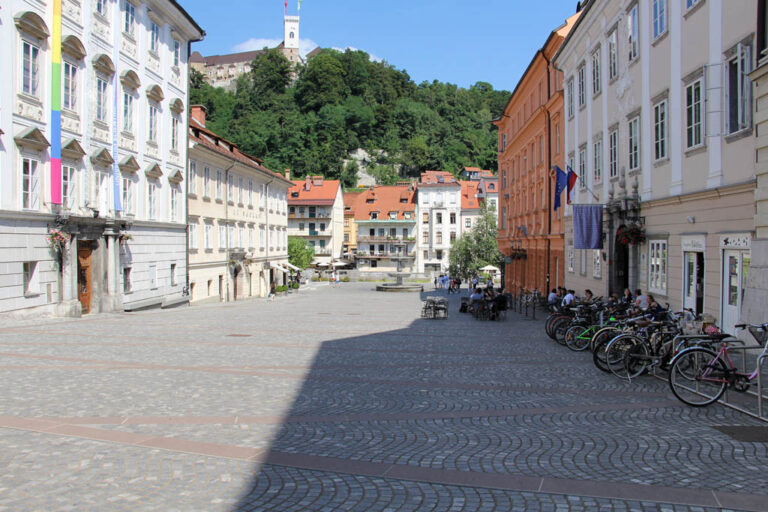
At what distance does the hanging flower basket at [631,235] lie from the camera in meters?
18.8

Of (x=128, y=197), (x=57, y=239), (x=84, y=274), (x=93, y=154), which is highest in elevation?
(x=93, y=154)

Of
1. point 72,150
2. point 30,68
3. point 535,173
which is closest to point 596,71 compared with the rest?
point 535,173

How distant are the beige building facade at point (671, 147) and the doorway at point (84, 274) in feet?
63.3

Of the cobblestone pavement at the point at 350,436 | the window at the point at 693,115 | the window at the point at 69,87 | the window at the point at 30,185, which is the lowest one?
the cobblestone pavement at the point at 350,436

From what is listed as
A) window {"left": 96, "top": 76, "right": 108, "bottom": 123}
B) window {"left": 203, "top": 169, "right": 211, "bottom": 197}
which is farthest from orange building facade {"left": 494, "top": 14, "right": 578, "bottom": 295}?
window {"left": 96, "top": 76, "right": 108, "bottom": 123}

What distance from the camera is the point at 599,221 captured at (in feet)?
72.5

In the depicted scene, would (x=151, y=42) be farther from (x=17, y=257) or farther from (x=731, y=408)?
(x=731, y=408)

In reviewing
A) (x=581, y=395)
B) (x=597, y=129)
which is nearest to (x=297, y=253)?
(x=597, y=129)

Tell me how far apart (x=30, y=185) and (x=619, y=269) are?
19564 millimetres

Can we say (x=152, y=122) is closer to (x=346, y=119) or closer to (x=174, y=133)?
(x=174, y=133)

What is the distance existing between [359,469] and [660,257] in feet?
46.8

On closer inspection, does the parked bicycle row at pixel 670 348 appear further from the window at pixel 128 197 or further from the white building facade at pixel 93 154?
the window at pixel 128 197

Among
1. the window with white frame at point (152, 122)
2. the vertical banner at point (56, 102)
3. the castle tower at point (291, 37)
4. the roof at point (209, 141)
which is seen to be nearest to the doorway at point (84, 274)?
the vertical banner at point (56, 102)

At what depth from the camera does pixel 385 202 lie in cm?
9944
